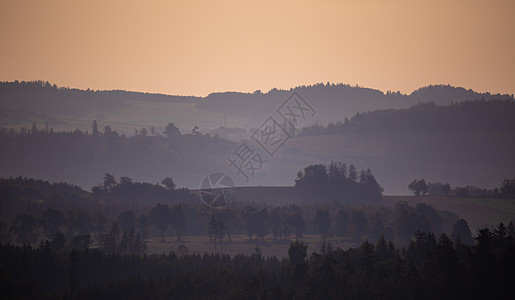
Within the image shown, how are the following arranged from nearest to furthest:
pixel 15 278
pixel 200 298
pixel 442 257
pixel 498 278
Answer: pixel 498 278, pixel 442 257, pixel 200 298, pixel 15 278

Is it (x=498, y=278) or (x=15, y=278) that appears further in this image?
(x=15, y=278)

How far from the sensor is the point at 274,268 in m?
192

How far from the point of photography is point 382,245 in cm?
19575

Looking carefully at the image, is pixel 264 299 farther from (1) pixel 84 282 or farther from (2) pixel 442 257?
(1) pixel 84 282

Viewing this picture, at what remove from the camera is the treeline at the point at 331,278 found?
162 meters

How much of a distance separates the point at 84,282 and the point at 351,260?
6355 centimetres

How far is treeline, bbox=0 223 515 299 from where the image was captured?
532 ft

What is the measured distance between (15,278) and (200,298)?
4601cm

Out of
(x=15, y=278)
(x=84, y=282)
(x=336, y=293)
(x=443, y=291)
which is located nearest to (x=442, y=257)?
(x=443, y=291)

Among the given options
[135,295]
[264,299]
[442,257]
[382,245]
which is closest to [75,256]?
[135,295]

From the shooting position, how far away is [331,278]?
567 feet

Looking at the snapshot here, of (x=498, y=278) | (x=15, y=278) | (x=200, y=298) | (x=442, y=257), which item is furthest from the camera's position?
(x=15, y=278)

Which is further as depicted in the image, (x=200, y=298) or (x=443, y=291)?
(x=200, y=298)

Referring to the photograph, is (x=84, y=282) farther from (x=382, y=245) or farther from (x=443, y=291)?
(x=443, y=291)
